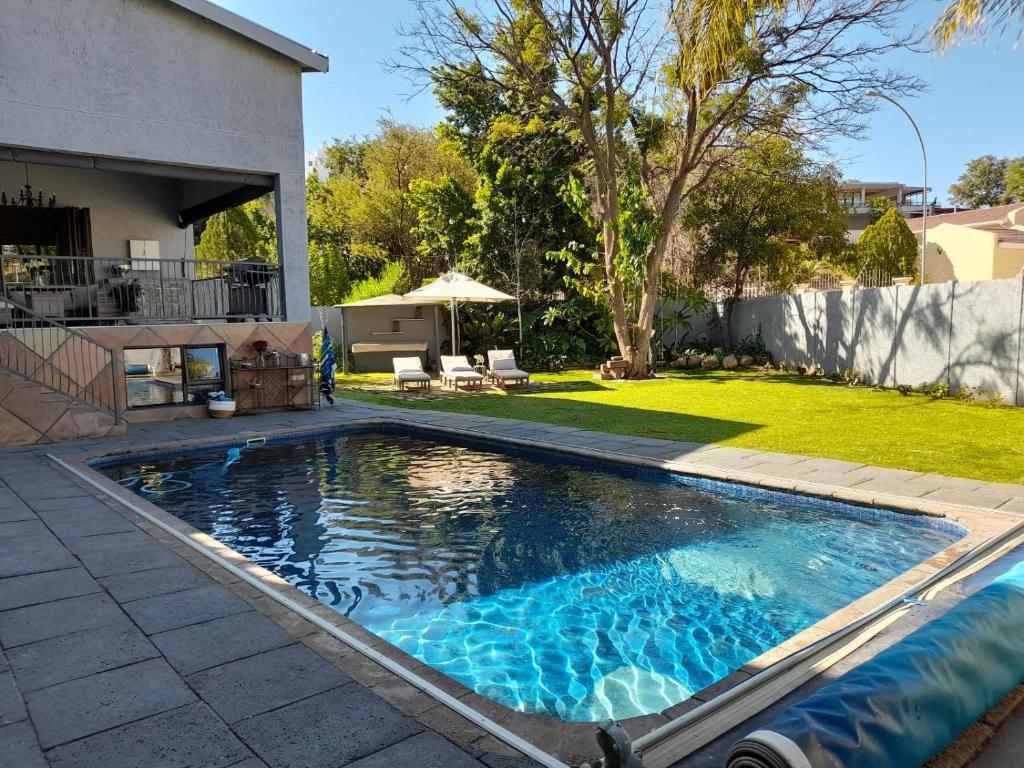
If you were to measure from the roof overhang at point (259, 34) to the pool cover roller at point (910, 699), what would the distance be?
44.3ft

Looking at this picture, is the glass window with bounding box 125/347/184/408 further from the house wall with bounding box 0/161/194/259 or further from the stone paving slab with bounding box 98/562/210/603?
the stone paving slab with bounding box 98/562/210/603

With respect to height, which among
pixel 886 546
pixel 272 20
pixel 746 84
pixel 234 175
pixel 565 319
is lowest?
pixel 886 546

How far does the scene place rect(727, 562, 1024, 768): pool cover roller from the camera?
218 centimetres

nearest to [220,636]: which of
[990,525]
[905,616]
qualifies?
[905,616]

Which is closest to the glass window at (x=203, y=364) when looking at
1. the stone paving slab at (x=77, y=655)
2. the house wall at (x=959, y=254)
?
the stone paving slab at (x=77, y=655)

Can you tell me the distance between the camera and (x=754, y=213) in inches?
853

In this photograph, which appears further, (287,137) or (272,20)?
(272,20)

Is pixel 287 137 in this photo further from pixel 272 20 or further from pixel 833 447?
pixel 833 447

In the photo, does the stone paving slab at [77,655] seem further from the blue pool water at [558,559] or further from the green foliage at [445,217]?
the green foliage at [445,217]

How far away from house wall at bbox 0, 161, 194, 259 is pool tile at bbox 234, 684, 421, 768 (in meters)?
13.5

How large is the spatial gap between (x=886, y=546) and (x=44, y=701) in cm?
600

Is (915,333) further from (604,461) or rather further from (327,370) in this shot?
(327,370)

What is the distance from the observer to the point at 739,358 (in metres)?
20.4

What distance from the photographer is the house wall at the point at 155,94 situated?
1041 centimetres
